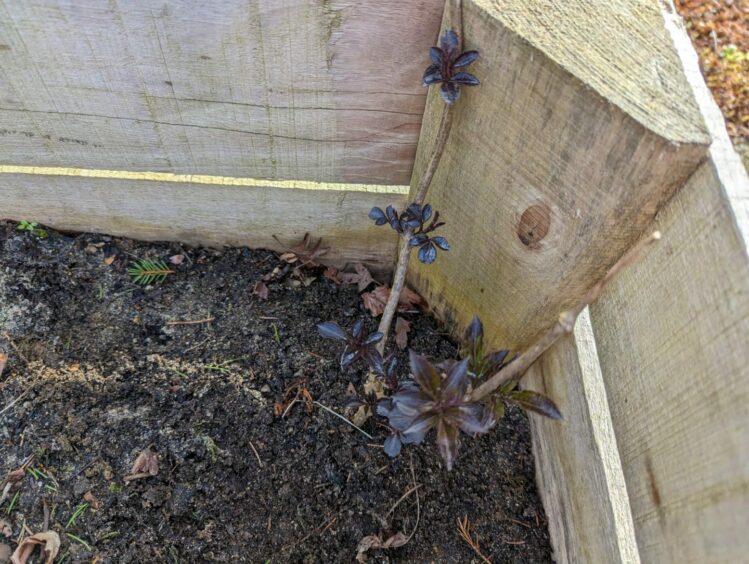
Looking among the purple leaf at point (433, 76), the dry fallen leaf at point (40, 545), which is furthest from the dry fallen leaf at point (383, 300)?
the dry fallen leaf at point (40, 545)

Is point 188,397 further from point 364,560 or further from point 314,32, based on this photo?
point 314,32

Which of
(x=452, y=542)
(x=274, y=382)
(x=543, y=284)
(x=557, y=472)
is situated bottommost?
(x=452, y=542)

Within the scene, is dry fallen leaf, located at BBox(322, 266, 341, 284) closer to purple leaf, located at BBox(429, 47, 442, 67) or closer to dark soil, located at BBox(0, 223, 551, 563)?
dark soil, located at BBox(0, 223, 551, 563)

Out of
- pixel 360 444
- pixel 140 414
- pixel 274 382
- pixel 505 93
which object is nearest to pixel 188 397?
pixel 140 414

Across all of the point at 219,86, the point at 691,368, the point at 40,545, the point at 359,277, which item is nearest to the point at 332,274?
the point at 359,277

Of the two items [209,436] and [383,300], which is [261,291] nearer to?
[383,300]

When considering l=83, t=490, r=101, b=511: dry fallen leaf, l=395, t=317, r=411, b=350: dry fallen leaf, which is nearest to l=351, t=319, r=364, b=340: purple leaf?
l=395, t=317, r=411, b=350: dry fallen leaf

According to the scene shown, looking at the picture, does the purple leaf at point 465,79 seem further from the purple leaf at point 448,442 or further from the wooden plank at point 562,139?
the purple leaf at point 448,442
